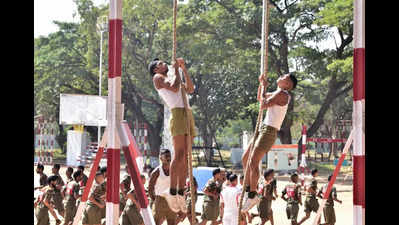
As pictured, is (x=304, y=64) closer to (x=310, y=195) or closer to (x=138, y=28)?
(x=138, y=28)

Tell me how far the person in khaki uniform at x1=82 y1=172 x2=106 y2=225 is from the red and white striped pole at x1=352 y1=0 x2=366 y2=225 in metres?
3.75

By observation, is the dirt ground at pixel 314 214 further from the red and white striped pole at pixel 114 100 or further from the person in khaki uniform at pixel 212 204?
the red and white striped pole at pixel 114 100

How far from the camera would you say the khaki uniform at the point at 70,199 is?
7254mm

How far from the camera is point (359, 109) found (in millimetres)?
3266

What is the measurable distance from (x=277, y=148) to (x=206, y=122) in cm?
332

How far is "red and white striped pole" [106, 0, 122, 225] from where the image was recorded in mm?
3160

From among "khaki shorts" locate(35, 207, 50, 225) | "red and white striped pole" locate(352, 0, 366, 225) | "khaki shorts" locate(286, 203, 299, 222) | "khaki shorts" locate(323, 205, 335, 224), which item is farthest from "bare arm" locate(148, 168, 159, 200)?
"khaki shorts" locate(286, 203, 299, 222)

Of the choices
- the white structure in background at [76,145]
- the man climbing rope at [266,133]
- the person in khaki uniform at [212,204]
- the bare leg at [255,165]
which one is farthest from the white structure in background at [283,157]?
the bare leg at [255,165]

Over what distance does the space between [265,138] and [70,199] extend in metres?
3.61

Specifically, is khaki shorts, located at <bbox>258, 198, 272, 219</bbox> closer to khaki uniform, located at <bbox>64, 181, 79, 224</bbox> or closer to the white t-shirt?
the white t-shirt

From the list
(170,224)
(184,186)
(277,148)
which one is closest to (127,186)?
(170,224)

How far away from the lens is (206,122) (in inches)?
800
